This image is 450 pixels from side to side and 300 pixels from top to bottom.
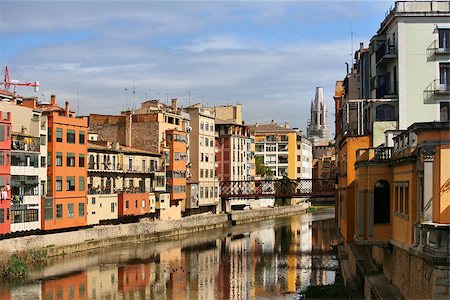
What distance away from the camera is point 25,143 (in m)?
48.7

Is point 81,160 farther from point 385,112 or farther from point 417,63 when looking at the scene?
point 417,63

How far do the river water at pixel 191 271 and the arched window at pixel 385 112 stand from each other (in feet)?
33.0

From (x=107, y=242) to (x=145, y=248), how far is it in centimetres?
310

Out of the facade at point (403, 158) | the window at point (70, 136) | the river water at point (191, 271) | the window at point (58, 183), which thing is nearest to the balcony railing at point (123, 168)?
the window at point (70, 136)

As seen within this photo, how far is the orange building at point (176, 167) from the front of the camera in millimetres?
71438

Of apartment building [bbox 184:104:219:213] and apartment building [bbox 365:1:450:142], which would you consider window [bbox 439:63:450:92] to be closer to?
apartment building [bbox 365:1:450:142]

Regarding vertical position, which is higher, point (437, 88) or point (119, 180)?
point (437, 88)

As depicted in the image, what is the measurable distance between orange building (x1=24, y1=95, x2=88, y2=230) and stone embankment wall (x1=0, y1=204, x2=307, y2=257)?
1.67 meters

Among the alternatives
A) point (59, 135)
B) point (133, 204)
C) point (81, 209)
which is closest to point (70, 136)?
point (59, 135)

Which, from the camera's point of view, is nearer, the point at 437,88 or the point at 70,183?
the point at 437,88

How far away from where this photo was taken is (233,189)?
9825 cm

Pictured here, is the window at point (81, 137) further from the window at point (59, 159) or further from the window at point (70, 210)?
the window at point (70, 210)

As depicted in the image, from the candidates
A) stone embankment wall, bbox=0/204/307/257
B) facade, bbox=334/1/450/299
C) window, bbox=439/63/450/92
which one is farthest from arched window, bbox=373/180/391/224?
stone embankment wall, bbox=0/204/307/257

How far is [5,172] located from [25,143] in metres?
3.95
